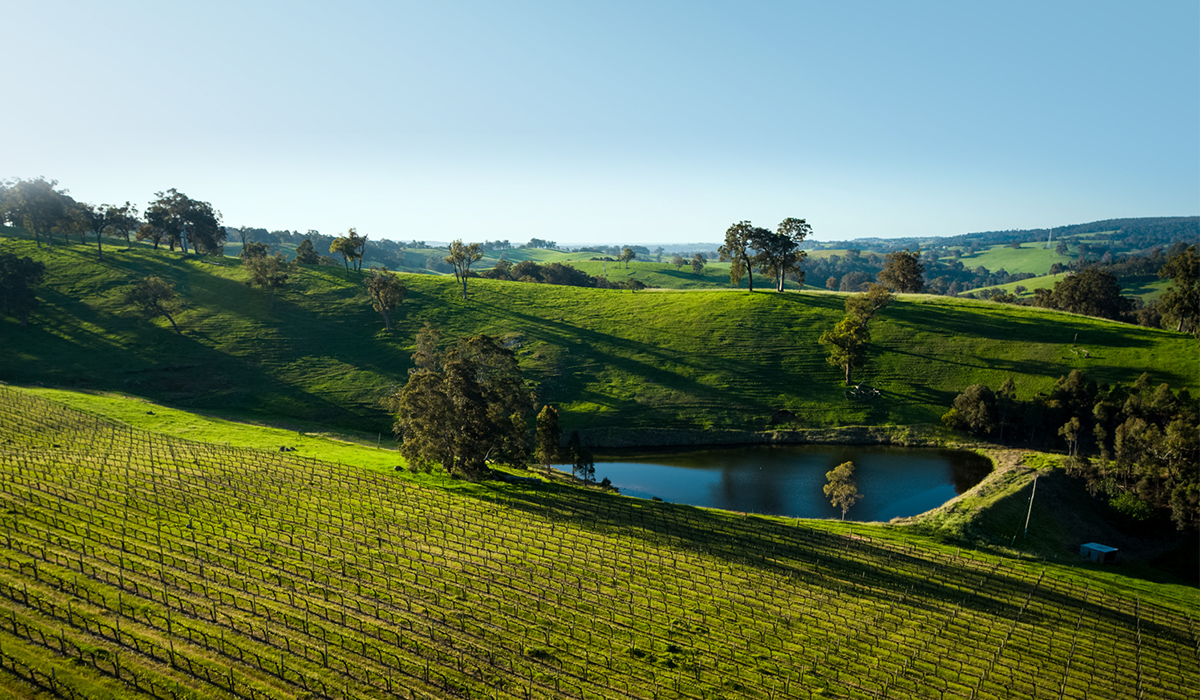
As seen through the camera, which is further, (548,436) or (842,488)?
(548,436)

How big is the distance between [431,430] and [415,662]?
113 ft

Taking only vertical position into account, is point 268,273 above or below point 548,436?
above

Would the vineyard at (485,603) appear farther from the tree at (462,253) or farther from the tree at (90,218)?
the tree at (90,218)

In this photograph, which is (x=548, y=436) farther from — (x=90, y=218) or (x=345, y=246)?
(x=90, y=218)

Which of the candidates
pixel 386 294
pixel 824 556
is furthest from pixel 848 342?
pixel 386 294

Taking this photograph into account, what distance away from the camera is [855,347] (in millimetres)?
103625

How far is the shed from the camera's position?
5969 centimetres

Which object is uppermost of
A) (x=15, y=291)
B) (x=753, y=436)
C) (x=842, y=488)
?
(x=15, y=291)

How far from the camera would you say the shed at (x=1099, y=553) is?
59.7 m

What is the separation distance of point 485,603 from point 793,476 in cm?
5521

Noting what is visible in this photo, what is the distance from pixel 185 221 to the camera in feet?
534

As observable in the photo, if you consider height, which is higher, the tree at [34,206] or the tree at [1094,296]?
the tree at [34,206]

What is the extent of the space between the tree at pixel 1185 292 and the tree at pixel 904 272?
166 ft

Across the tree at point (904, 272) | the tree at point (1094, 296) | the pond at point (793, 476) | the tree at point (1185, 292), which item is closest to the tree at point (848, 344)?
the pond at point (793, 476)
